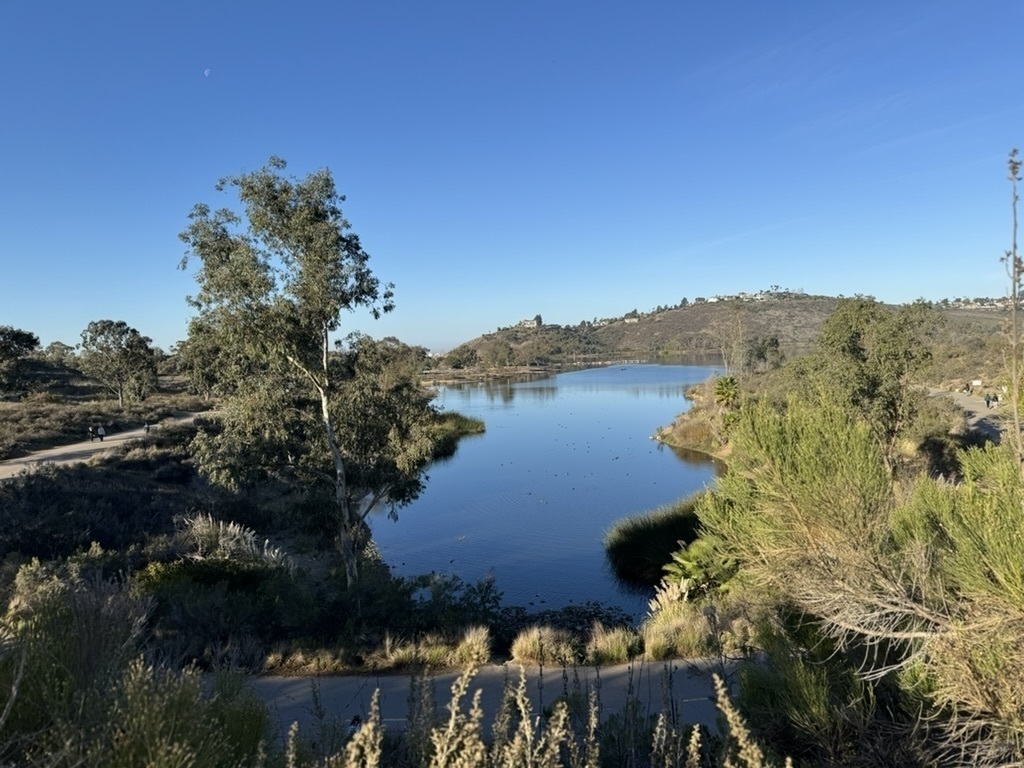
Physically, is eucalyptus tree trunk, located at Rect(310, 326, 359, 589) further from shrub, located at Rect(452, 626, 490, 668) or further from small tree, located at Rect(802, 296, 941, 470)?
small tree, located at Rect(802, 296, 941, 470)

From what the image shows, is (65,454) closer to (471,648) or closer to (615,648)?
(471,648)

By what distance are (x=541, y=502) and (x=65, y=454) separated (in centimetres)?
1632

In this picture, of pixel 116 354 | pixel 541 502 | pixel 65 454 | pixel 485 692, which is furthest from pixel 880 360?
pixel 116 354

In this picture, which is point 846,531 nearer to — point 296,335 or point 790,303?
point 296,335

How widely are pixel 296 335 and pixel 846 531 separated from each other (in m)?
9.56

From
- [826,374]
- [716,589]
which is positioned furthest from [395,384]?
[826,374]

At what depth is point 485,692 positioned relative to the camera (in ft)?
22.2

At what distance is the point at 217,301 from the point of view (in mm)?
10680

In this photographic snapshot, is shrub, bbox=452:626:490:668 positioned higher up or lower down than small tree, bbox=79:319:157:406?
lower down

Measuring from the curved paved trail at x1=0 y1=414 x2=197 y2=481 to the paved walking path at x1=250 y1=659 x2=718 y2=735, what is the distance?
13837 millimetres

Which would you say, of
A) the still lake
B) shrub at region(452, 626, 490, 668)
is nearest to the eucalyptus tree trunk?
shrub at region(452, 626, 490, 668)

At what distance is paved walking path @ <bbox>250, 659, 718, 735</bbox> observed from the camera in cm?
602

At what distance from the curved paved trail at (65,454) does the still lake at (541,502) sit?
9.60 m

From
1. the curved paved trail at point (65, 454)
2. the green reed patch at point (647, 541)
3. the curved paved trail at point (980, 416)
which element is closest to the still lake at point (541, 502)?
the green reed patch at point (647, 541)
